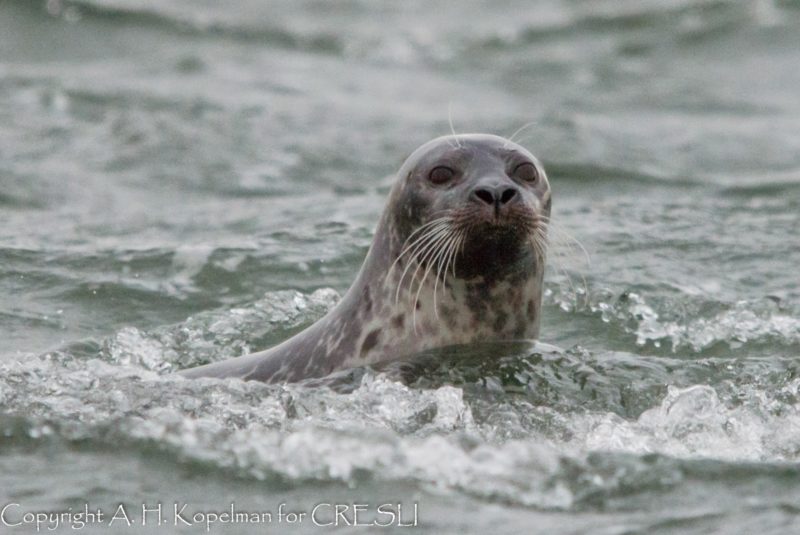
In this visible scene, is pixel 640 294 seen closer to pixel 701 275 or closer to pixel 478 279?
pixel 701 275

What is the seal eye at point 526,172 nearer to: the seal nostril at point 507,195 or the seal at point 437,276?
the seal at point 437,276

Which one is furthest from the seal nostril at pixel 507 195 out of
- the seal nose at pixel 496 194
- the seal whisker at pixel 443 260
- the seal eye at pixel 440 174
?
the seal eye at pixel 440 174

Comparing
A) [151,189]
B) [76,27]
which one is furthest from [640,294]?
[76,27]

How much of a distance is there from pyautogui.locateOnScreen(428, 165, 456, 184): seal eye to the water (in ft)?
1.97

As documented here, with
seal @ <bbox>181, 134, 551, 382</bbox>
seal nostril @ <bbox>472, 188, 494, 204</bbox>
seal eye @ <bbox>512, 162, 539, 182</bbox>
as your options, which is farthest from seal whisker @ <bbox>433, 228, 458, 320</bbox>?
seal eye @ <bbox>512, 162, 539, 182</bbox>

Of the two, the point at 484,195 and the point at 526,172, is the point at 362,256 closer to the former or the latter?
the point at 526,172

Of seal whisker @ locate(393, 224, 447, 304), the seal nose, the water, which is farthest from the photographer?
seal whisker @ locate(393, 224, 447, 304)

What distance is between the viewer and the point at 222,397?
6.91 metres

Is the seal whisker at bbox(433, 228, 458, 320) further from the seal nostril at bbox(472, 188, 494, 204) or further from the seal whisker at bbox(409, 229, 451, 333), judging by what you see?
the seal nostril at bbox(472, 188, 494, 204)

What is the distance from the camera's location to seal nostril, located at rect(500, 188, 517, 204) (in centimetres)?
676

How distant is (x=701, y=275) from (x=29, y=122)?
755 cm

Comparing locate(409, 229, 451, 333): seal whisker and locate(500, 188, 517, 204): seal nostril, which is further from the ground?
locate(500, 188, 517, 204): seal nostril

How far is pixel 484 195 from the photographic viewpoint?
6.78 meters

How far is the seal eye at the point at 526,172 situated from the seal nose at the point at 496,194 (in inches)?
11.2
